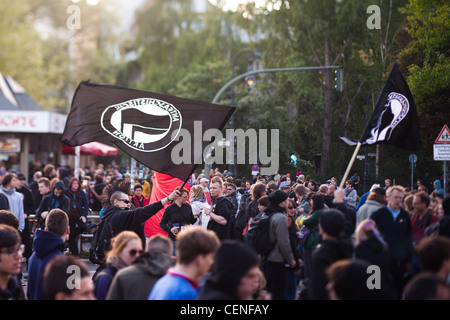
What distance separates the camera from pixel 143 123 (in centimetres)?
851

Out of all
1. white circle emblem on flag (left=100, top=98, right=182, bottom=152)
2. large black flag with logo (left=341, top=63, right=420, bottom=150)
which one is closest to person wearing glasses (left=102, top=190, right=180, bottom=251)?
white circle emblem on flag (left=100, top=98, right=182, bottom=152)

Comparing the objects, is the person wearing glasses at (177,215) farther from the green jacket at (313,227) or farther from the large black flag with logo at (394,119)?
the large black flag with logo at (394,119)

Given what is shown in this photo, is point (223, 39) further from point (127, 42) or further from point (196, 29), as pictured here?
point (127, 42)

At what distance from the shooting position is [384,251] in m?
6.24

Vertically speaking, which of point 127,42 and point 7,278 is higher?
point 127,42

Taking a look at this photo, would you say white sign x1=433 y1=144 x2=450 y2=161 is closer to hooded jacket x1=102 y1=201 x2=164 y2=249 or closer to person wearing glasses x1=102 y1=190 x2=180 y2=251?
person wearing glasses x1=102 y1=190 x2=180 y2=251

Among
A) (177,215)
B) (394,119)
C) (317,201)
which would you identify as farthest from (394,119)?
(177,215)

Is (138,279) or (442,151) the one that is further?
(442,151)

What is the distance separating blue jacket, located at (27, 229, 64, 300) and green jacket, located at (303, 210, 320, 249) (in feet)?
12.2

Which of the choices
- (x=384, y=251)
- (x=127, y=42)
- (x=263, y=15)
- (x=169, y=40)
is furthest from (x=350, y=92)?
(x=127, y=42)

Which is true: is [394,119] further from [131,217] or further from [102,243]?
[102,243]

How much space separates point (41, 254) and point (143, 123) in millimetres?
2887

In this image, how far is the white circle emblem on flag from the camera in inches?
333
